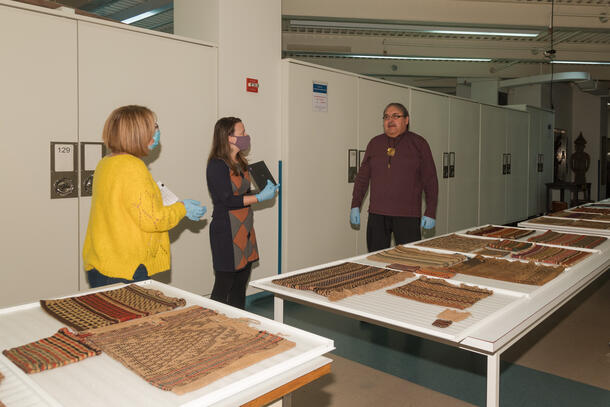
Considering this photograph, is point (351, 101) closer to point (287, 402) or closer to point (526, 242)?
point (526, 242)

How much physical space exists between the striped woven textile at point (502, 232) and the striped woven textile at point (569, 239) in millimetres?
93

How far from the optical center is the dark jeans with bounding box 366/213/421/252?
10.7ft

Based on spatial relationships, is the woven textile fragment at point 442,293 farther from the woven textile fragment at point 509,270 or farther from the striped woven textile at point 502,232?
the striped woven textile at point 502,232

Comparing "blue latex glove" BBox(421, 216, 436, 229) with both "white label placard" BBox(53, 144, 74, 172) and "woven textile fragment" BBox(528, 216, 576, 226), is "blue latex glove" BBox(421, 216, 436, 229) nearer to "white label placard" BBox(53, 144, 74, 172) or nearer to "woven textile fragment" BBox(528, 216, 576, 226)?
"woven textile fragment" BBox(528, 216, 576, 226)

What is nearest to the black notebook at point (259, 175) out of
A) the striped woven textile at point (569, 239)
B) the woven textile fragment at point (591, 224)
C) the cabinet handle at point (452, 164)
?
the striped woven textile at point (569, 239)

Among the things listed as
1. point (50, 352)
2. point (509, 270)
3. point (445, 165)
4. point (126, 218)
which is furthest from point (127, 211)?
point (445, 165)

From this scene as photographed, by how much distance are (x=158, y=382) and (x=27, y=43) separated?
2.34 meters

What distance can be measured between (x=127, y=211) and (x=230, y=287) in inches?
44.6

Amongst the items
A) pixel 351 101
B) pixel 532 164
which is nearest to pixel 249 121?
pixel 351 101

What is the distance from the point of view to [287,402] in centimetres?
142

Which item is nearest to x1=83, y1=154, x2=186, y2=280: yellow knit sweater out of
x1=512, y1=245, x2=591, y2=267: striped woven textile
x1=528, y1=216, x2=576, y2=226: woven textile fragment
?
x1=512, y1=245, x2=591, y2=267: striped woven textile

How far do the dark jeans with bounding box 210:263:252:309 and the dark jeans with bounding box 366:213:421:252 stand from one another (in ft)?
3.23

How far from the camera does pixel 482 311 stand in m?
1.58

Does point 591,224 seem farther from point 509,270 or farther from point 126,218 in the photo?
point 126,218
